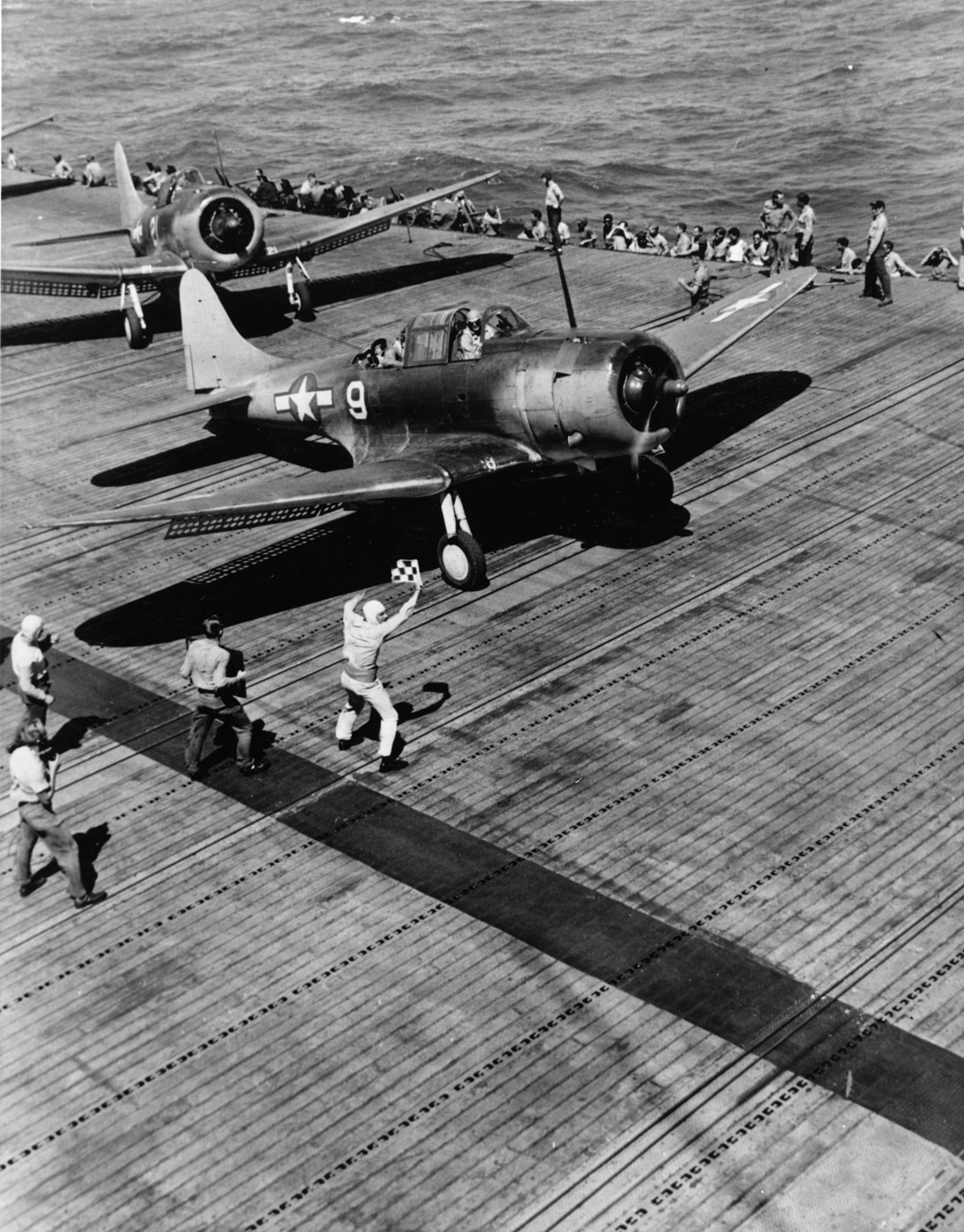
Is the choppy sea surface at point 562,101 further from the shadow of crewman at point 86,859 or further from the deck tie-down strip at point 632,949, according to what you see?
the deck tie-down strip at point 632,949

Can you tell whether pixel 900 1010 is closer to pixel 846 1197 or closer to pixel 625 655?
pixel 846 1197

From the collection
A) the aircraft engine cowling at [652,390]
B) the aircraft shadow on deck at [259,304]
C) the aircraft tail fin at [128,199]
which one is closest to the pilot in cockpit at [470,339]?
the aircraft engine cowling at [652,390]

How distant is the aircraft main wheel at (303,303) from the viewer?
1124 inches

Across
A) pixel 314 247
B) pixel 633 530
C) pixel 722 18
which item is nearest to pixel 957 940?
pixel 633 530

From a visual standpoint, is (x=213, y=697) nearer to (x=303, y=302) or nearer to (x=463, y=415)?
(x=463, y=415)

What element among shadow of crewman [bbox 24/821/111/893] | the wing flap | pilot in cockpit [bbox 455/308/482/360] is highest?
pilot in cockpit [bbox 455/308/482/360]

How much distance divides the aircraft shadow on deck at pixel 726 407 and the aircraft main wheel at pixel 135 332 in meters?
11.9

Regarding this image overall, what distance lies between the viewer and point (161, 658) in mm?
15562

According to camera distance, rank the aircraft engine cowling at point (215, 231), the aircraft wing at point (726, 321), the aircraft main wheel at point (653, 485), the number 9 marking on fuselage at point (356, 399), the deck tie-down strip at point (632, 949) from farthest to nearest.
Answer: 1. the aircraft engine cowling at point (215, 231)
2. the aircraft wing at point (726, 321)
3. the aircraft main wheel at point (653, 485)
4. the number 9 marking on fuselage at point (356, 399)
5. the deck tie-down strip at point (632, 949)

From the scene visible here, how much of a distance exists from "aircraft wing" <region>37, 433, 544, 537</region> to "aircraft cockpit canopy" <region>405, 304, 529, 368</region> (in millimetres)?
1037

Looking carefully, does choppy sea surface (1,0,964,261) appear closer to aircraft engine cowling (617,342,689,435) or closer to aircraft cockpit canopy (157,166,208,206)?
aircraft cockpit canopy (157,166,208,206)

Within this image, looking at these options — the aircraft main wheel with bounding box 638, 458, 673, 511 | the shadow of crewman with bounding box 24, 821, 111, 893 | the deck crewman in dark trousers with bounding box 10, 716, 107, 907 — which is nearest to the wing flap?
the aircraft main wheel with bounding box 638, 458, 673, 511

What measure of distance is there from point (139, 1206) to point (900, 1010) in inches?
214

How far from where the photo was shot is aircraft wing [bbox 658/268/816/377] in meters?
19.6
